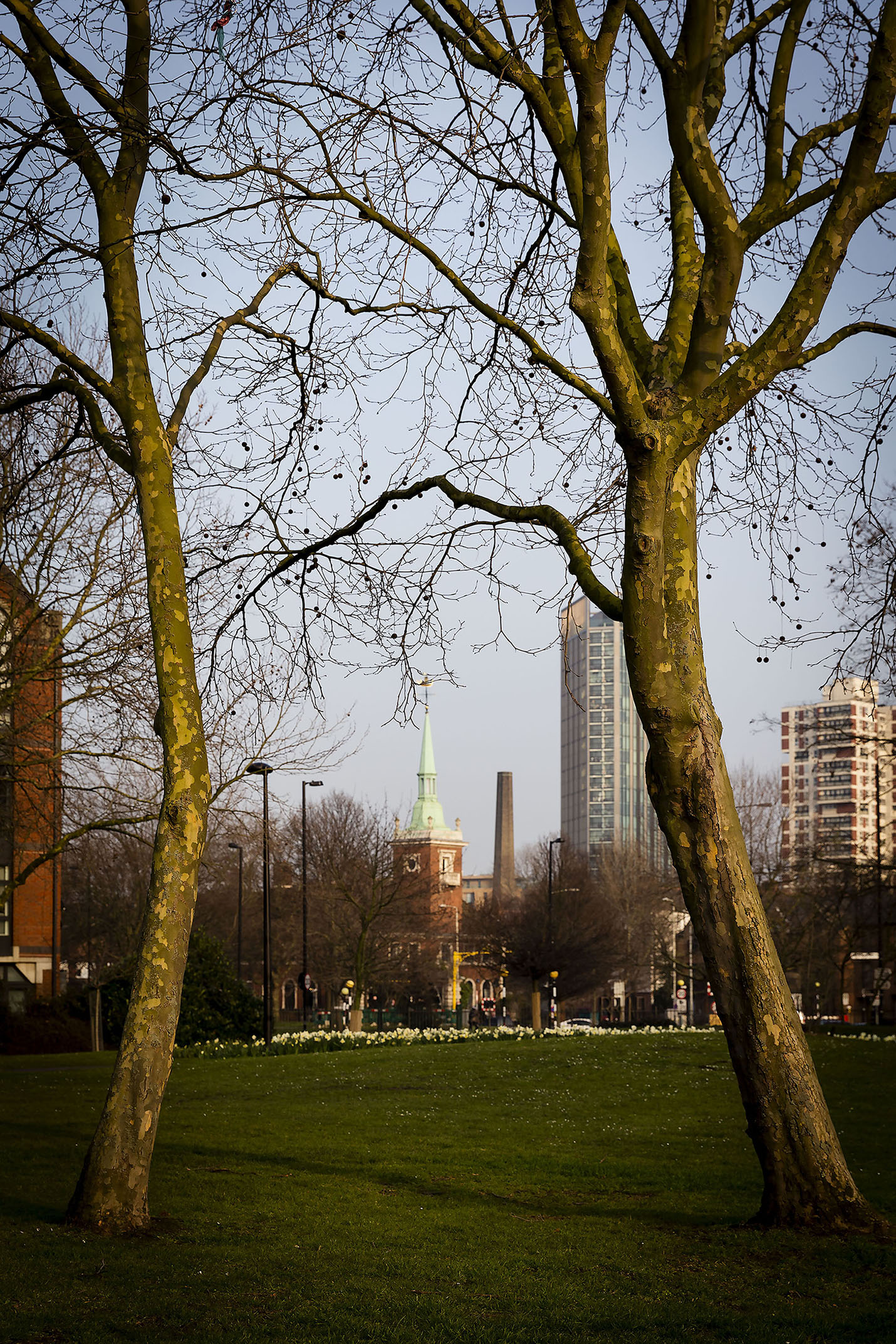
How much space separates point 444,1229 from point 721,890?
9.69 ft

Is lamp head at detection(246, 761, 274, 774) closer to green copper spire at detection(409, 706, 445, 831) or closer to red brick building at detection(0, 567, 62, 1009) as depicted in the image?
red brick building at detection(0, 567, 62, 1009)

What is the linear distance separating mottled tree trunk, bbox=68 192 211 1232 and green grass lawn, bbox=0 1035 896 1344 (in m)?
0.43

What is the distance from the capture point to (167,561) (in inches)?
347

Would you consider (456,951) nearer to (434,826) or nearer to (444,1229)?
(434,826)

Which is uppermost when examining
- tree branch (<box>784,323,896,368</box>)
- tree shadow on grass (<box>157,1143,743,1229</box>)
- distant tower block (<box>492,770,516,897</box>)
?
tree branch (<box>784,323,896,368</box>)

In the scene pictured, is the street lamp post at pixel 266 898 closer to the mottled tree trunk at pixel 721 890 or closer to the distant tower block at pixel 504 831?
the mottled tree trunk at pixel 721 890

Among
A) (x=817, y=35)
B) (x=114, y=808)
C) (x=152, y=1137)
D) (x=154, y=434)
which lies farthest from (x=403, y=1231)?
(x=114, y=808)

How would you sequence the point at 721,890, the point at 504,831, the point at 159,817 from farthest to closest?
the point at 504,831, the point at 159,817, the point at 721,890

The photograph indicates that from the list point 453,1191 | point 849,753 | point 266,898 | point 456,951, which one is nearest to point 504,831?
point 456,951

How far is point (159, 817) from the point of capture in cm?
863

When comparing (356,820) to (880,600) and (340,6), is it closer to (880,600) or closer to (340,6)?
(880,600)

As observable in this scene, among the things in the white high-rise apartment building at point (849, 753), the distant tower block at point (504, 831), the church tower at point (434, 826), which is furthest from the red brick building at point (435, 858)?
the distant tower block at point (504, 831)

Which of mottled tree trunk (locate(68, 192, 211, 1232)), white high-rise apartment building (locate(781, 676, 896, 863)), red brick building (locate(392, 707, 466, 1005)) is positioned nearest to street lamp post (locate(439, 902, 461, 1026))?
red brick building (locate(392, 707, 466, 1005))

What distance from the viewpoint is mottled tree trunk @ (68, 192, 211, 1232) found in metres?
7.62
